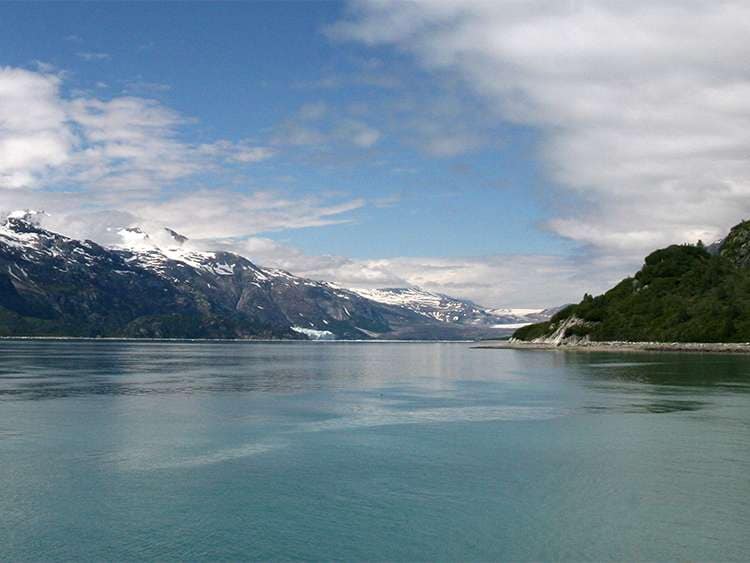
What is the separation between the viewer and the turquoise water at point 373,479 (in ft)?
111

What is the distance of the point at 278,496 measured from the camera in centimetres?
4194

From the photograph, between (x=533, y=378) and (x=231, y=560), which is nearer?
(x=231, y=560)

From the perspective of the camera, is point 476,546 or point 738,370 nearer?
point 476,546

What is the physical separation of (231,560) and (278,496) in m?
10.3

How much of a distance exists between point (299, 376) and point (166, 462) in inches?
3609

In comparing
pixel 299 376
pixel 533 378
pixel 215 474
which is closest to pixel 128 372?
pixel 299 376

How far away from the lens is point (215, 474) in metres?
47.3

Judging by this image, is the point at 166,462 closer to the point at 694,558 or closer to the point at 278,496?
the point at 278,496

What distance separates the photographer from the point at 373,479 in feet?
152

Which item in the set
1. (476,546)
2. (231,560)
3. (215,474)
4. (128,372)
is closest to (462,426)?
(215,474)

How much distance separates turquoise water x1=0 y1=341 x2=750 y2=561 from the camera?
3394 cm

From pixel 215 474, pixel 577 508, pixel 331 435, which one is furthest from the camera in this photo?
pixel 331 435

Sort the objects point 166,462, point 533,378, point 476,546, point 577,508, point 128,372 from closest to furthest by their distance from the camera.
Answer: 1. point 476,546
2. point 577,508
3. point 166,462
4. point 533,378
5. point 128,372

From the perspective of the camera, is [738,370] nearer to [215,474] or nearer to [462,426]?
[462,426]
